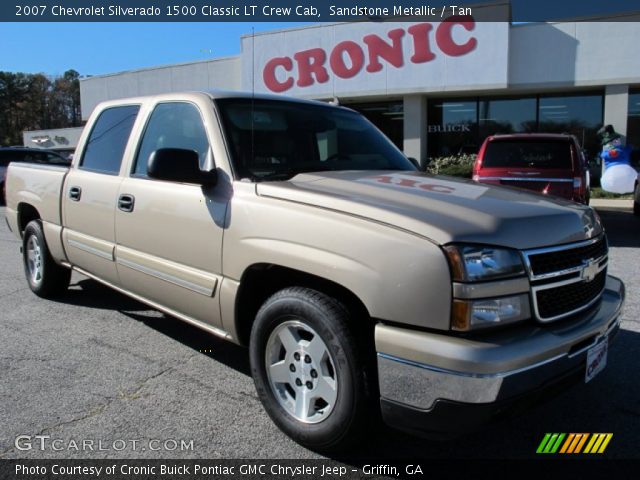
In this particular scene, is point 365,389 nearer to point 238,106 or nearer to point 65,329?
point 238,106

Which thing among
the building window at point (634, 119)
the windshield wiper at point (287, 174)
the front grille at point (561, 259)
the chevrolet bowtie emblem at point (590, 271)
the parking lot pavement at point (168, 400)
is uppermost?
the building window at point (634, 119)

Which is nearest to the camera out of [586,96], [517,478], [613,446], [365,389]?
[365,389]

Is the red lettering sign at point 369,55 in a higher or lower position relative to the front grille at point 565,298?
higher

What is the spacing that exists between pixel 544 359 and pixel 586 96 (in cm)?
1861

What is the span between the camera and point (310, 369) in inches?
107

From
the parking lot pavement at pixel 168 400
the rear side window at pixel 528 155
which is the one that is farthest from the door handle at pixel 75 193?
the rear side window at pixel 528 155

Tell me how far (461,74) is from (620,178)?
7.50m

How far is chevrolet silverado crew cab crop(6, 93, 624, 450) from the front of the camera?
2.22 m

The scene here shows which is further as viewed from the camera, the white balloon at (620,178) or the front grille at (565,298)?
the white balloon at (620,178)

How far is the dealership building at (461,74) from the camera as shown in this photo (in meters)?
16.6

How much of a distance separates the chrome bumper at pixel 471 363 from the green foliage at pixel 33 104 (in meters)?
83.3

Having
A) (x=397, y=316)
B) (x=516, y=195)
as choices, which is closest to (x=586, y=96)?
(x=516, y=195)

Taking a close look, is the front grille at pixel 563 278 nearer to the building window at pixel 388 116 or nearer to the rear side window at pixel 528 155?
the rear side window at pixel 528 155

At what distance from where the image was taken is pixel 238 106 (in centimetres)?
355
